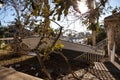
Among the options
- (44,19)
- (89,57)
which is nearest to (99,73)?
(89,57)

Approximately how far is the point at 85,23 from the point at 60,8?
2.02 feet

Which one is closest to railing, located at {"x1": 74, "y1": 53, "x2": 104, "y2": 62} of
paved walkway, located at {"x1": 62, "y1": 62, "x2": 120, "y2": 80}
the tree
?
paved walkway, located at {"x1": 62, "y1": 62, "x2": 120, "y2": 80}

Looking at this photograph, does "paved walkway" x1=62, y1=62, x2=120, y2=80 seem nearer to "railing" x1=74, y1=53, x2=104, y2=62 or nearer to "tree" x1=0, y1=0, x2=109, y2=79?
"railing" x1=74, y1=53, x2=104, y2=62

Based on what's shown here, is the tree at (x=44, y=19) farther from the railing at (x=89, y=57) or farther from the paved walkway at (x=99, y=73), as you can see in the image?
the railing at (x=89, y=57)

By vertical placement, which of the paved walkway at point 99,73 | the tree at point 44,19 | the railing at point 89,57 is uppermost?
the tree at point 44,19

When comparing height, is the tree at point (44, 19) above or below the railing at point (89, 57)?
above

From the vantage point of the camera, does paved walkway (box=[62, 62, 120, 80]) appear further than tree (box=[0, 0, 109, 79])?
Yes

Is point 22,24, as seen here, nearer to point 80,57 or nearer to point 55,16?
point 55,16

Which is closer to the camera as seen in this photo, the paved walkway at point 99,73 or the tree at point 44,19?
the tree at point 44,19

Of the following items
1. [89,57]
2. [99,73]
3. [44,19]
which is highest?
[44,19]

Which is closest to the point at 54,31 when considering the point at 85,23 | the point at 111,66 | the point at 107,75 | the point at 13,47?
the point at 85,23

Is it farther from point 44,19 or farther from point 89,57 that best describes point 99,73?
point 44,19

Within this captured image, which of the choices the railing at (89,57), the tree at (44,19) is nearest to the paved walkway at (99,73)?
the railing at (89,57)

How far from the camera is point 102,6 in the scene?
11.8ft
